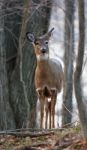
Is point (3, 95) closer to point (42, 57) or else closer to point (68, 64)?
point (42, 57)

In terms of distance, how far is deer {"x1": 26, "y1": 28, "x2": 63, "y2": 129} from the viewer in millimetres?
12461

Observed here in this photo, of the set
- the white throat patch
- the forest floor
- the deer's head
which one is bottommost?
the forest floor

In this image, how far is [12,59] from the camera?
45.2ft

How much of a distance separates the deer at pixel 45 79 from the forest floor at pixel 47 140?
3.53 metres

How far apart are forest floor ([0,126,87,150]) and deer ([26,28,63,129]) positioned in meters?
3.53

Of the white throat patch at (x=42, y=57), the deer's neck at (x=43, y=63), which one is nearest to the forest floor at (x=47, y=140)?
the white throat patch at (x=42, y=57)

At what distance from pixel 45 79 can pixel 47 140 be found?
483cm

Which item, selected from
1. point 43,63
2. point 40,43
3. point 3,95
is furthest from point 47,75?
point 3,95

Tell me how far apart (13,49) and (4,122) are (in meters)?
1.85

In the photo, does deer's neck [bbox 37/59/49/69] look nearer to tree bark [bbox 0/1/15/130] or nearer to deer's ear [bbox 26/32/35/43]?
deer's ear [bbox 26/32/35/43]

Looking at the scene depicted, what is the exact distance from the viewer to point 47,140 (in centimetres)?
803

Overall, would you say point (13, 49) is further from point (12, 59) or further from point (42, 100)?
point (42, 100)

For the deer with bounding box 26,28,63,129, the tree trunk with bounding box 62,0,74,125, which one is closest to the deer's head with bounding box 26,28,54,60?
the deer with bounding box 26,28,63,129

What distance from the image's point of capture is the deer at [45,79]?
12461 millimetres
